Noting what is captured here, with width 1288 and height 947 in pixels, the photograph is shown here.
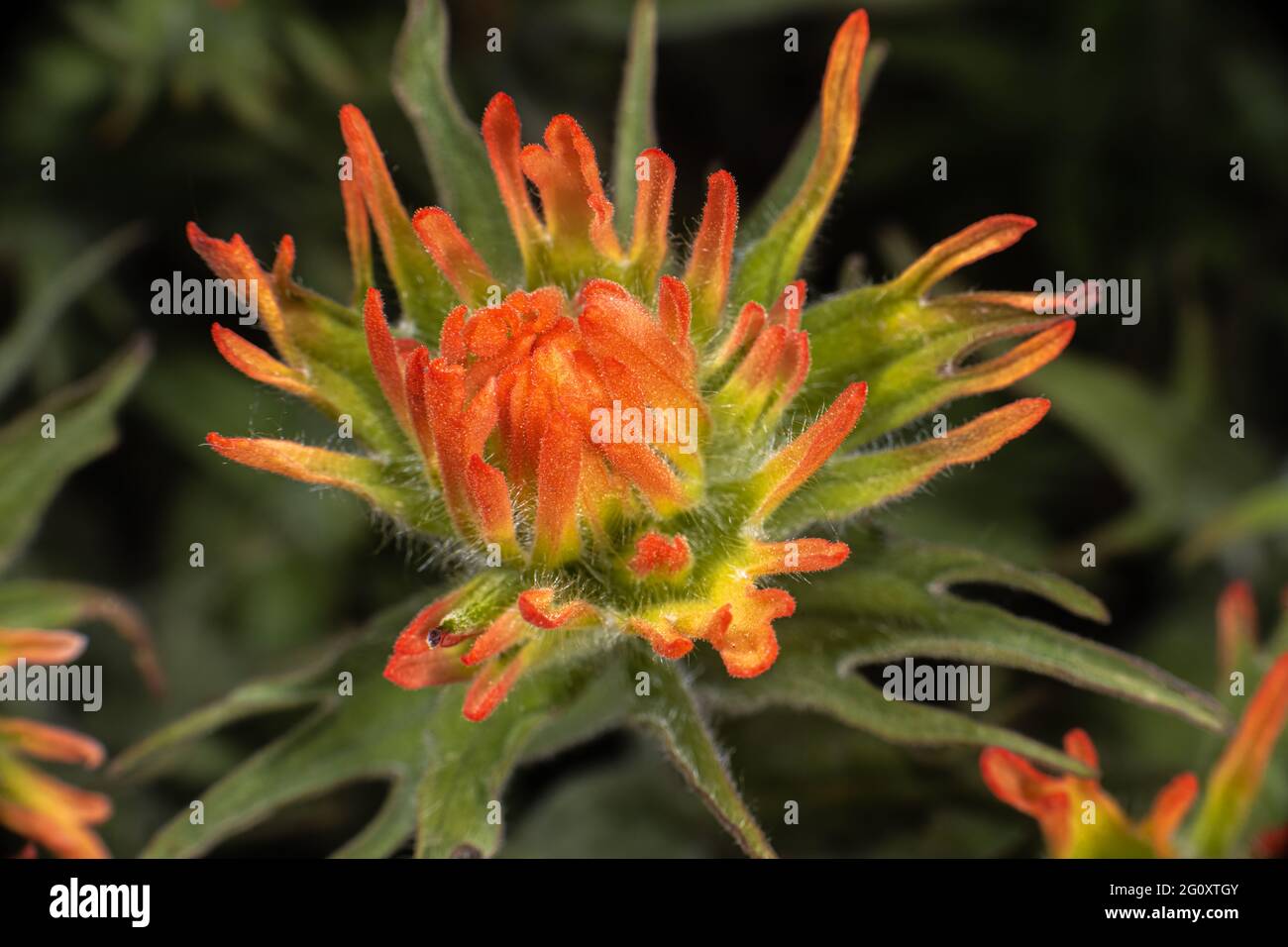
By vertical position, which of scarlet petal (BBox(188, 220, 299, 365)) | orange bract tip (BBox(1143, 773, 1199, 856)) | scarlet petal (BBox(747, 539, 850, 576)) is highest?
scarlet petal (BBox(188, 220, 299, 365))

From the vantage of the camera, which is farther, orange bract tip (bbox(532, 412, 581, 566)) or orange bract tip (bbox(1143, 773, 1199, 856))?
orange bract tip (bbox(1143, 773, 1199, 856))

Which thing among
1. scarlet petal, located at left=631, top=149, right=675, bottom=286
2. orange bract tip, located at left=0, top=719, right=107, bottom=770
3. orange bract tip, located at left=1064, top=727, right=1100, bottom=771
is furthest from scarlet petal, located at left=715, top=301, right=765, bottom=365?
orange bract tip, located at left=0, top=719, right=107, bottom=770

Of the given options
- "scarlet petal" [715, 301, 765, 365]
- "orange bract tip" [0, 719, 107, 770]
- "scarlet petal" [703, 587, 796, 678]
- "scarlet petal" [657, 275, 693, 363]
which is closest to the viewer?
"scarlet petal" [703, 587, 796, 678]

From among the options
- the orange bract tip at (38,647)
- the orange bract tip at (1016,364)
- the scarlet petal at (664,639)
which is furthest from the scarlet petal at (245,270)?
the orange bract tip at (1016,364)

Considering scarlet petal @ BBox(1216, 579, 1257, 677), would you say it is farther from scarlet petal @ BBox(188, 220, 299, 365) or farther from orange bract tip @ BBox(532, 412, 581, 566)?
scarlet petal @ BBox(188, 220, 299, 365)

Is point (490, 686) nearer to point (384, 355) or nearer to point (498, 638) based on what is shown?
point (498, 638)

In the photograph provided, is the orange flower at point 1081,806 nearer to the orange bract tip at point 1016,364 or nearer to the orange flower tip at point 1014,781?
the orange flower tip at point 1014,781

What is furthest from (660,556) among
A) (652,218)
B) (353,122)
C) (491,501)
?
(353,122)

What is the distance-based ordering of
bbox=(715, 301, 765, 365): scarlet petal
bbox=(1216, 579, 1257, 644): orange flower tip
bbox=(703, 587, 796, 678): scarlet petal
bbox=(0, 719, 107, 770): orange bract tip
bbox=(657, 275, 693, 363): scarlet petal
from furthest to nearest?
bbox=(1216, 579, 1257, 644): orange flower tip
bbox=(0, 719, 107, 770): orange bract tip
bbox=(715, 301, 765, 365): scarlet petal
bbox=(657, 275, 693, 363): scarlet petal
bbox=(703, 587, 796, 678): scarlet petal
